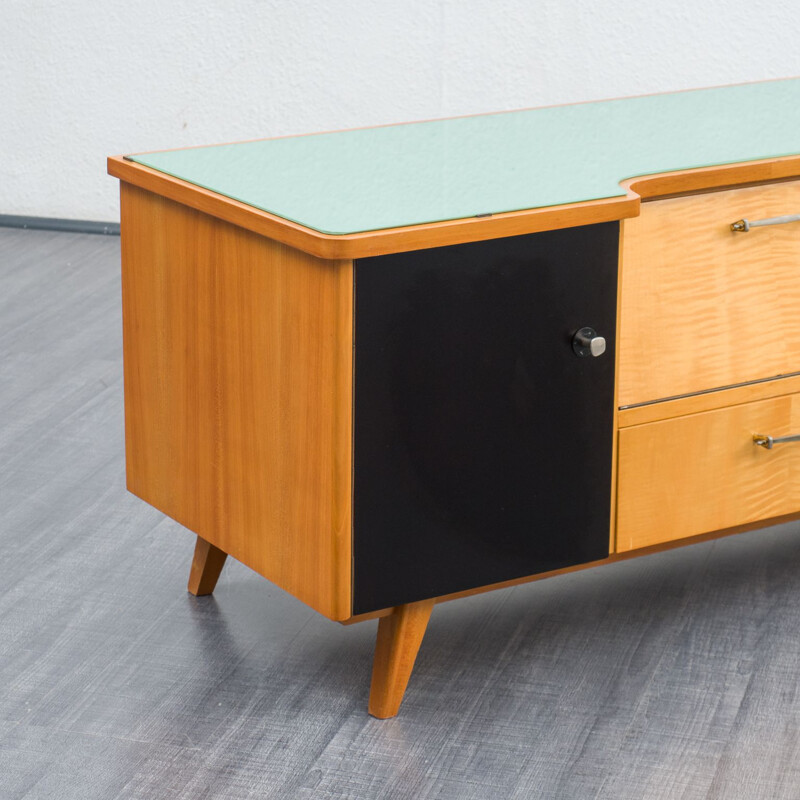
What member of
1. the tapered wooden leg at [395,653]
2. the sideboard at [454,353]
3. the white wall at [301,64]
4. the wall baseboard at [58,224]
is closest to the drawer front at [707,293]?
the sideboard at [454,353]

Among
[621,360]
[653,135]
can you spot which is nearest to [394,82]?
[653,135]

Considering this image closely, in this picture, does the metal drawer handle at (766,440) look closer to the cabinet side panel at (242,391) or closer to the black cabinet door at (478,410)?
the black cabinet door at (478,410)

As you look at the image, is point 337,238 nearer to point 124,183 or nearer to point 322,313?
point 322,313

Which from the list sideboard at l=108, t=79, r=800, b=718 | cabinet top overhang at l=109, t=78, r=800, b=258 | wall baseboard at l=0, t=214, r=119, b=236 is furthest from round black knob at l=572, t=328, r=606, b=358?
wall baseboard at l=0, t=214, r=119, b=236

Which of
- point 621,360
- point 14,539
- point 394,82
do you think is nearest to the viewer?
point 621,360

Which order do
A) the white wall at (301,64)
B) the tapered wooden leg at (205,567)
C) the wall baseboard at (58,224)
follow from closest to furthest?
the tapered wooden leg at (205,567) < the white wall at (301,64) < the wall baseboard at (58,224)

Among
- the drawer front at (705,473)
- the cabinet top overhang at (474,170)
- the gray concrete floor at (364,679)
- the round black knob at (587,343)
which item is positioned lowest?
the gray concrete floor at (364,679)

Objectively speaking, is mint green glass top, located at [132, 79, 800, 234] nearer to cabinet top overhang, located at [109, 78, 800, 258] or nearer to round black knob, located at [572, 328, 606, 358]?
cabinet top overhang, located at [109, 78, 800, 258]

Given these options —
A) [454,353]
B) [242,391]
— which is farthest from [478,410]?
[242,391]

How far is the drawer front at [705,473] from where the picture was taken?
1.62 metres

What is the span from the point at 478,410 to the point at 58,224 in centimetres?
264

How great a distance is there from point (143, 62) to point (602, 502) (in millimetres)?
2535

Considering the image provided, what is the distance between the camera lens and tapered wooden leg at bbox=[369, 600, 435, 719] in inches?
61.3

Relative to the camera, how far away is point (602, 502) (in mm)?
1591
